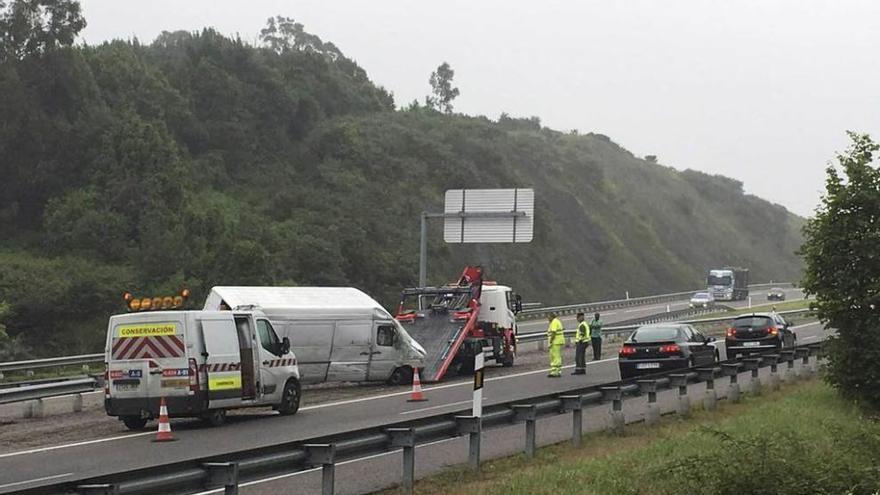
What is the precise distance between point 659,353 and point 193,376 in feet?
41.1

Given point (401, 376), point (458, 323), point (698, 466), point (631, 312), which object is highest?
point (631, 312)

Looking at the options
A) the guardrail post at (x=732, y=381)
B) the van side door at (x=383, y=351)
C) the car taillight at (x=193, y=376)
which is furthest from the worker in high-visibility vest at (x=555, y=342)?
the car taillight at (x=193, y=376)

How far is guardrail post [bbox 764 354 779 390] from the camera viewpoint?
26009mm

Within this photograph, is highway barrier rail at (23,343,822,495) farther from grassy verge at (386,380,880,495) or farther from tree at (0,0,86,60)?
tree at (0,0,86,60)

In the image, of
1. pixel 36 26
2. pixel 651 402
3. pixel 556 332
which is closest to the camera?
pixel 651 402

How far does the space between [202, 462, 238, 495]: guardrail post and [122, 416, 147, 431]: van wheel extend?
1178cm

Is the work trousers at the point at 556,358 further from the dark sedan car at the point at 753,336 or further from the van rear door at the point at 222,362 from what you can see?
the van rear door at the point at 222,362

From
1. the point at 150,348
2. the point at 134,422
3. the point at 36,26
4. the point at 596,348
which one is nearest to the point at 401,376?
the point at 134,422

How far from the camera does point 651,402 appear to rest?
1923 cm

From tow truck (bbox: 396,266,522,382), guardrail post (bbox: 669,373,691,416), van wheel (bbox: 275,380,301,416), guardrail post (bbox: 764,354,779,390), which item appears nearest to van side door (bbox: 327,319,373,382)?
tow truck (bbox: 396,266,522,382)

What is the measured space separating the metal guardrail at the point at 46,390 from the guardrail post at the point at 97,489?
16.4 m

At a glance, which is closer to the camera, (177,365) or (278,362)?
(177,365)

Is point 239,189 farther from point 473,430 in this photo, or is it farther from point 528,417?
point 473,430

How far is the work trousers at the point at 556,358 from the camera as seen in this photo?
31.8 m
